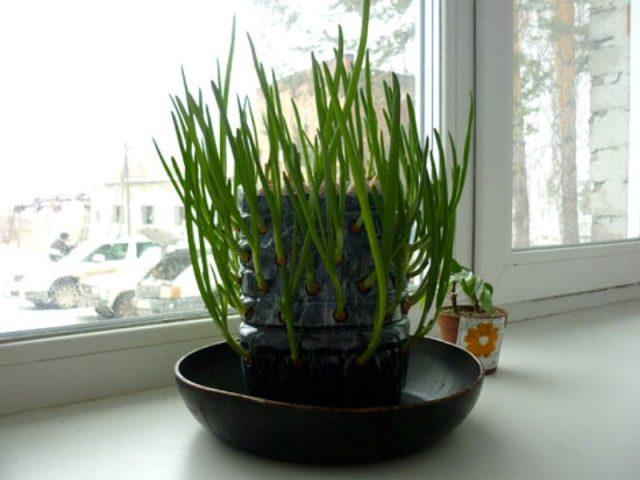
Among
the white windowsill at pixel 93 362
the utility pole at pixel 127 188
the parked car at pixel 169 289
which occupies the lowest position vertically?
the white windowsill at pixel 93 362

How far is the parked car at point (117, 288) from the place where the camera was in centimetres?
65

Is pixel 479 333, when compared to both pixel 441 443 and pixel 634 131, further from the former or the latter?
pixel 634 131

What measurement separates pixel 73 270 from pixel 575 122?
39.4 inches

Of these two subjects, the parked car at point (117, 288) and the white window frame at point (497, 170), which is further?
the white window frame at point (497, 170)

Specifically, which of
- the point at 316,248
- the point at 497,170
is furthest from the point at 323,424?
the point at 497,170

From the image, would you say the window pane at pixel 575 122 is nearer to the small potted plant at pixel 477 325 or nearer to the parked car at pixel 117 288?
the small potted plant at pixel 477 325

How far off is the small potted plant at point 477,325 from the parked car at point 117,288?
0.35 m

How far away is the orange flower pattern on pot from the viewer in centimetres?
71

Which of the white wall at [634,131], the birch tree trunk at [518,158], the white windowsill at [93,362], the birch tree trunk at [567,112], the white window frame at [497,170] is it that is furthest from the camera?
the white wall at [634,131]

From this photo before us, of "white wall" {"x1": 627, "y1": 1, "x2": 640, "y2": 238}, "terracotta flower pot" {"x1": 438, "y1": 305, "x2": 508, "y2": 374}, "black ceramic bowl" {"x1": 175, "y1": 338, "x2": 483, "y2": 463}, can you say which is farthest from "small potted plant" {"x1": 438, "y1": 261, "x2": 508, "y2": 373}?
"white wall" {"x1": 627, "y1": 1, "x2": 640, "y2": 238}

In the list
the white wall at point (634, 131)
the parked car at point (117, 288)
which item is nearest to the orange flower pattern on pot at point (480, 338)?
the parked car at point (117, 288)

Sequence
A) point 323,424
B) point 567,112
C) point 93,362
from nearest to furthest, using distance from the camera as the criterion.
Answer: point 323,424 < point 93,362 < point 567,112

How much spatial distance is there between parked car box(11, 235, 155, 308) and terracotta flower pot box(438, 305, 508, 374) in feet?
1.20

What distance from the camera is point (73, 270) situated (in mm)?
643
